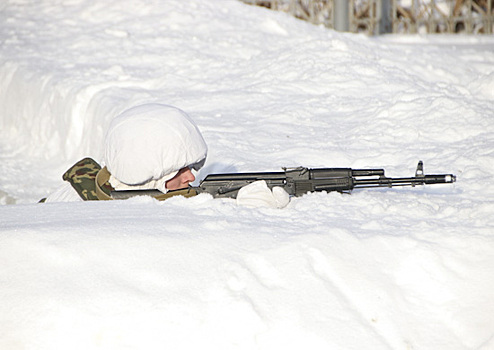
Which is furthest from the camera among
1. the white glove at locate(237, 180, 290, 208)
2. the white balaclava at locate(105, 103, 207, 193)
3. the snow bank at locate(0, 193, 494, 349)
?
the white glove at locate(237, 180, 290, 208)

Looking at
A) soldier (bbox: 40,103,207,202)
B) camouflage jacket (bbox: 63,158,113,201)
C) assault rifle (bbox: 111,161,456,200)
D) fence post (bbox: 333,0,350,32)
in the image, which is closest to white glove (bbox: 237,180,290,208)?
assault rifle (bbox: 111,161,456,200)

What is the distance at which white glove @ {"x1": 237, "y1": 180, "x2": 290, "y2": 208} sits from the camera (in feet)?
11.2

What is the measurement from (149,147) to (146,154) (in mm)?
37

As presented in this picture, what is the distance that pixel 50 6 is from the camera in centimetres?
976

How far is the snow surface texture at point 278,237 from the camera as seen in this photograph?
2.45 meters

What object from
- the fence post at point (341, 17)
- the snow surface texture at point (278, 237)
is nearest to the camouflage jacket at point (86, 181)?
the snow surface texture at point (278, 237)

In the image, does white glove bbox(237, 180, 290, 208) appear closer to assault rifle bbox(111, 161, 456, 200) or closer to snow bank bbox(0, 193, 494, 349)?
assault rifle bbox(111, 161, 456, 200)

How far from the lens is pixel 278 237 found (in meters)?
2.89

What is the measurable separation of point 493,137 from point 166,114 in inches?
104

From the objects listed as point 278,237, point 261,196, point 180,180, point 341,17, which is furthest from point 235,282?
point 341,17

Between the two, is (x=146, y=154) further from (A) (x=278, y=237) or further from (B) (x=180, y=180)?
(A) (x=278, y=237)

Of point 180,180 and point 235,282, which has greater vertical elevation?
point 180,180

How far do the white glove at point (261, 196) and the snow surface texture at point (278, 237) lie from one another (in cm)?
8

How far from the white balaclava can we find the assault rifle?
118mm
